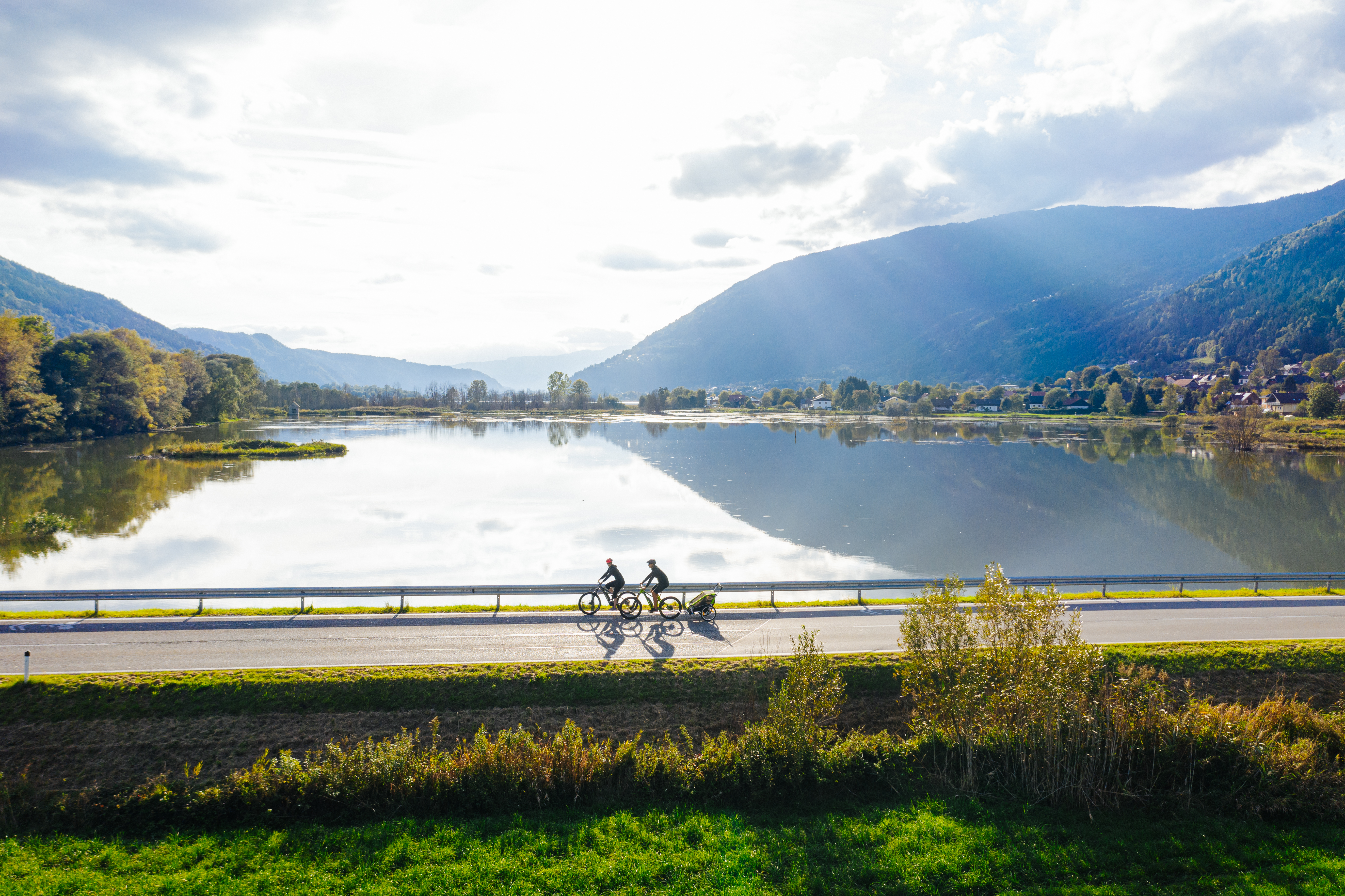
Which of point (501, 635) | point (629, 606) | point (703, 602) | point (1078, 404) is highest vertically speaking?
point (1078, 404)

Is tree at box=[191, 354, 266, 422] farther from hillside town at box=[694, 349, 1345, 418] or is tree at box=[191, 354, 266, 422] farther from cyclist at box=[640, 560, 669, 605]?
hillside town at box=[694, 349, 1345, 418]

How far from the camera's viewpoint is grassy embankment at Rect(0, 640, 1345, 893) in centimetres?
834

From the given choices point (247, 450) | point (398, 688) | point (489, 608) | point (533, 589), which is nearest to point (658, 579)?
point (533, 589)

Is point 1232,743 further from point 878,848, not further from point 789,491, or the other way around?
point 789,491

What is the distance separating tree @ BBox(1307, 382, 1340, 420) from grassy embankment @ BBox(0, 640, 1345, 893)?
4671 inches

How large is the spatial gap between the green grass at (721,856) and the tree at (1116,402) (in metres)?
169

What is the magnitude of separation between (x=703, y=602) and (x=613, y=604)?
2620 millimetres

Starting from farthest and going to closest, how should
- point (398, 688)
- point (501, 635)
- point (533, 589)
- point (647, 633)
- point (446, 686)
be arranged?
1. point (533, 589)
2. point (647, 633)
3. point (501, 635)
4. point (446, 686)
5. point (398, 688)

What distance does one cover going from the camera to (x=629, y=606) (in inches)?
775

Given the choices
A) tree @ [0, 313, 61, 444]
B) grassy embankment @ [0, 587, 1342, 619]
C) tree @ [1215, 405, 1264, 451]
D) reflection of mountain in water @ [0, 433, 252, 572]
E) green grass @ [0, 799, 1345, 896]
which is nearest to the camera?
green grass @ [0, 799, 1345, 896]

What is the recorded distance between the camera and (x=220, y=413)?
12144cm

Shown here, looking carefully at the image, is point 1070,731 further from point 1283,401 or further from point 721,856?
point 1283,401

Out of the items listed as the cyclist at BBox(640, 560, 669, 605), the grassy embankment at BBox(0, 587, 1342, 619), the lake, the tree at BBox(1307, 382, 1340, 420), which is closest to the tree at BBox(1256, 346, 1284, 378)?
the tree at BBox(1307, 382, 1340, 420)

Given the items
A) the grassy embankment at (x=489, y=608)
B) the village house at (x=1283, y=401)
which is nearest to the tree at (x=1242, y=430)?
the village house at (x=1283, y=401)
